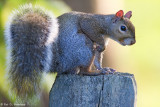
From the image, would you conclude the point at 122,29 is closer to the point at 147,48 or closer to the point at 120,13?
the point at 120,13

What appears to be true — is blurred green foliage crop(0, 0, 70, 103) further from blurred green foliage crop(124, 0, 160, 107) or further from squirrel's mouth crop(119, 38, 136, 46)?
blurred green foliage crop(124, 0, 160, 107)

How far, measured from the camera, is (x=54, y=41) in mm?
3449

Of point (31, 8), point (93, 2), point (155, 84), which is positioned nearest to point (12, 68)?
point (31, 8)

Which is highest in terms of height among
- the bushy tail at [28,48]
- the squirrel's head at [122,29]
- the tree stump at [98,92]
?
the squirrel's head at [122,29]

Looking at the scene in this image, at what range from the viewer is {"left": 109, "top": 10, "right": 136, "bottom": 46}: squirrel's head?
148 inches

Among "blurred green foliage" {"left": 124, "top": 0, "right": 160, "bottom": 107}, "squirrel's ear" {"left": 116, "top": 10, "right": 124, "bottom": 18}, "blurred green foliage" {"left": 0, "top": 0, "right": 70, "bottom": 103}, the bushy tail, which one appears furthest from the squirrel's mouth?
"blurred green foliage" {"left": 124, "top": 0, "right": 160, "bottom": 107}

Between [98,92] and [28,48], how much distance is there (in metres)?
0.67

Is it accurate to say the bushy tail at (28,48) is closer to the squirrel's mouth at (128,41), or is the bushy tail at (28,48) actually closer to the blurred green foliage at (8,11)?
the squirrel's mouth at (128,41)

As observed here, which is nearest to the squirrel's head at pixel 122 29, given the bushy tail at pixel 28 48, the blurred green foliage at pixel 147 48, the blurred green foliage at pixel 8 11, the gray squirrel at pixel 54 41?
the gray squirrel at pixel 54 41

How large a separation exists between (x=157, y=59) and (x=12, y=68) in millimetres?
7959

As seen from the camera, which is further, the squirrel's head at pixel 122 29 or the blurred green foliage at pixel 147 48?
the blurred green foliage at pixel 147 48

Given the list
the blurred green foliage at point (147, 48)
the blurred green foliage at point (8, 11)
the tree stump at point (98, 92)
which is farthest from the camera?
the blurred green foliage at point (147, 48)

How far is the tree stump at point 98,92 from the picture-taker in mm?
2854

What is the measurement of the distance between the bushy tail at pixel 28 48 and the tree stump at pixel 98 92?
26cm
